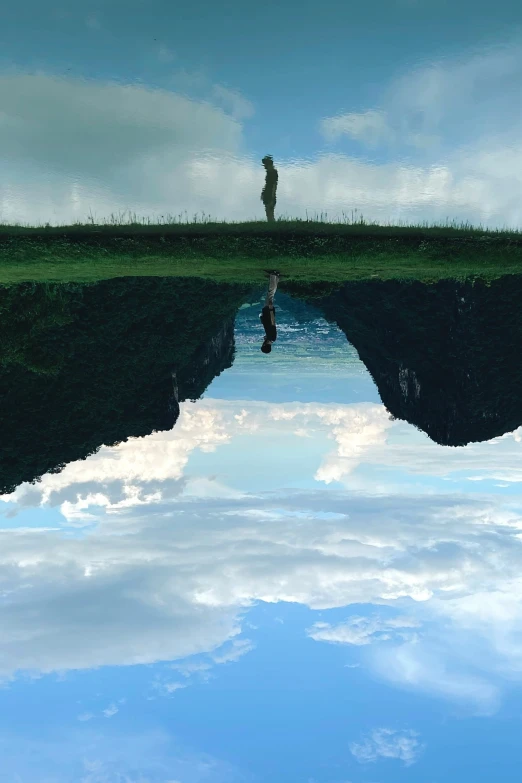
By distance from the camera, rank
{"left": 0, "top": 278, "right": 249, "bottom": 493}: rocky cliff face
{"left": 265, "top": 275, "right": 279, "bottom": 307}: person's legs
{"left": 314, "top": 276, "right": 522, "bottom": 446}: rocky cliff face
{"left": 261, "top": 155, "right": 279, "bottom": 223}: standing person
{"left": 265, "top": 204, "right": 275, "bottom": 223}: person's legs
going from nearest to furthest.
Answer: {"left": 265, "top": 275, "right": 279, "bottom": 307}: person's legs < {"left": 261, "top": 155, "right": 279, "bottom": 223}: standing person < {"left": 265, "top": 204, "right": 275, "bottom": 223}: person's legs < {"left": 0, "top": 278, "right": 249, "bottom": 493}: rocky cliff face < {"left": 314, "top": 276, "right": 522, "bottom": 446}: rocky cliff face

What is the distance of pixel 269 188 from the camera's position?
2116 centimetres

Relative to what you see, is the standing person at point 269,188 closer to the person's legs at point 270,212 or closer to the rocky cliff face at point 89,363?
the person's legs at point 270,212

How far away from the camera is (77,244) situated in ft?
72.5

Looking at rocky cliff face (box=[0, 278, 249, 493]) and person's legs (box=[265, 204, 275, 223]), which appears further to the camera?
rocky cliff face (box=[0, 278, 249, 493])

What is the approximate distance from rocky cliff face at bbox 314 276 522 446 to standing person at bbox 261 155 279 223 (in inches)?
1333

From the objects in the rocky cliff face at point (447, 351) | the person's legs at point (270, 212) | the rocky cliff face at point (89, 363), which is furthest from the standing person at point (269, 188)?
the rocky cliff face at point (447, 351)

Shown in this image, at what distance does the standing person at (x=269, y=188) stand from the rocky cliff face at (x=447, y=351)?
111ft

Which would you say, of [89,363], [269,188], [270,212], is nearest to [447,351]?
[89,363]

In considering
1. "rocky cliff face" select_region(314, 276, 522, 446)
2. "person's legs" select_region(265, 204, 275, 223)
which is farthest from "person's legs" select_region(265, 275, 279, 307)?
"rocky cliff face" select_region(314, 276, 522, 446)

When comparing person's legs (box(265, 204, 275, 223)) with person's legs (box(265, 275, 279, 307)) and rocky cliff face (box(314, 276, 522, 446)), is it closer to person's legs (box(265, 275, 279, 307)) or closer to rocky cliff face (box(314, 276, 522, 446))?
person's legs (box(265, 275, 279, 307))

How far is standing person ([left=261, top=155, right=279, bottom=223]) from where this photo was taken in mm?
21078

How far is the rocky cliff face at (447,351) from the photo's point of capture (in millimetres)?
56812

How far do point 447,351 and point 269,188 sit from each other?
1778 inches

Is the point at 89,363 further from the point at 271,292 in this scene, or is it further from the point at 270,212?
the point at 271,292
